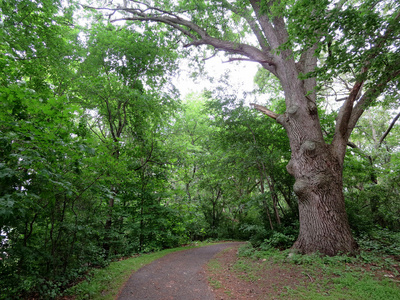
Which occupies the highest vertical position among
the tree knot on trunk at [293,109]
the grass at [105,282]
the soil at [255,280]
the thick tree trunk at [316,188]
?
the tree knot on trunk at [293,109]

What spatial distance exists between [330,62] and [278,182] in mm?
6265

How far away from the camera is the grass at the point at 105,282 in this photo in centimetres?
390

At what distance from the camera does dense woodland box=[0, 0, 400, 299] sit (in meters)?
2.90

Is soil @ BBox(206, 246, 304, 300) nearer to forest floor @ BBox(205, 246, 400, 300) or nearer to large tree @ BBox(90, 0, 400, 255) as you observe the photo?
forest floor @ BBox(205, 246, 400, 300)

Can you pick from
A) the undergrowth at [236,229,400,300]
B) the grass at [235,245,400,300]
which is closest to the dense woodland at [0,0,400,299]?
the undergrowth at [236,229,400,300]

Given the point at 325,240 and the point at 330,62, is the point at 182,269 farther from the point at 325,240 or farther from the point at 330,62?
the point at 330,62

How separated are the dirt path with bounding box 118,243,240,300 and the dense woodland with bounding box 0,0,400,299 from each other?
1243 millimetres

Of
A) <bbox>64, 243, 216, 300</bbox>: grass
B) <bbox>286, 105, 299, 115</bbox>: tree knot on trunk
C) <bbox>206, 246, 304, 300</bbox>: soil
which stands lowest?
<bbox>206, 246, 304, 300</bbox>: soil

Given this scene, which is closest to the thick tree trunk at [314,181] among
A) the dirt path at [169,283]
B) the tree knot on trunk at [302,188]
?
the tree knot on trunk at [302,188]

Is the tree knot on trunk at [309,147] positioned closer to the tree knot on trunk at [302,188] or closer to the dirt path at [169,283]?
the tree knot on trunk at [302,188]

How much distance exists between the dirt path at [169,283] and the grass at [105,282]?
0.19 metres

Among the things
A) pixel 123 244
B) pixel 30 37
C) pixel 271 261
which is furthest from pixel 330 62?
pixel 123 244

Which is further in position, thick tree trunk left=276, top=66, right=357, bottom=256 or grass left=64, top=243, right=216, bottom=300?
thick tree trunk left=276, top=66, right=357, bottom=256

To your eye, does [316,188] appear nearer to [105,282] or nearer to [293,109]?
[293,109]
